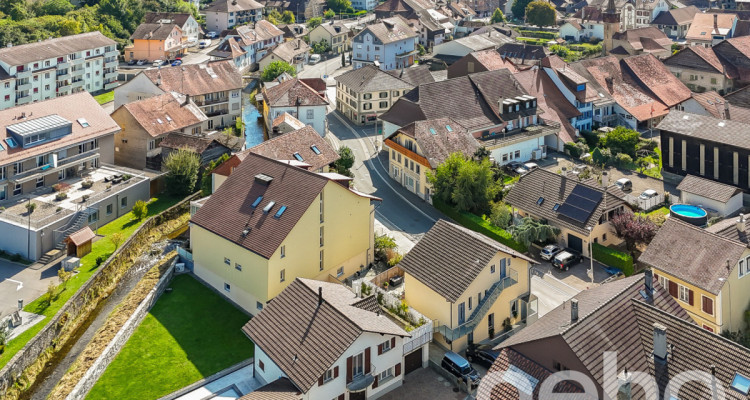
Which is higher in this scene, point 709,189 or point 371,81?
point 371,81

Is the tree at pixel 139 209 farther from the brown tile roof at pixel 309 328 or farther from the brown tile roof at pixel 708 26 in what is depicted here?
the brown tile roof at pixel 708 26

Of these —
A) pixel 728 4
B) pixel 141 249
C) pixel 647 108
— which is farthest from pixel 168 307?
pixel 728 4

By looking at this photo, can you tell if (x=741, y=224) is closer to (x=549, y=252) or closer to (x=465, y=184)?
Result: (x=549, y=252)

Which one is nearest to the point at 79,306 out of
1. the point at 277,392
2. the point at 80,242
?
the point at 80,242

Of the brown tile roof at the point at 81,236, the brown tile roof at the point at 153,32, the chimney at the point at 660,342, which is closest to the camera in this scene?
the chimney at the point at 660,342

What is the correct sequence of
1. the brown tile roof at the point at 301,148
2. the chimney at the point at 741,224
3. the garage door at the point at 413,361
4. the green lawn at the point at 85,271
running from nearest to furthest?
the garage door at the point at 413,361, the green lawn at the point at 85,271, the chimney at the point at 741,224, the brown tile roof at the point at 301,148

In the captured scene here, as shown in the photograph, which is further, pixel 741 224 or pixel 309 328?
pixel 741 224

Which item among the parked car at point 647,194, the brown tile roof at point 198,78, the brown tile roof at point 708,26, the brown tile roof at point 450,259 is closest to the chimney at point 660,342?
the brown tile roof at point 450,259
